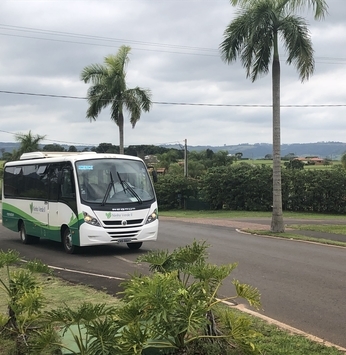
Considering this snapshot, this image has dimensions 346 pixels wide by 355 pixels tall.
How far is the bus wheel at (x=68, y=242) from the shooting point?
14.4 m

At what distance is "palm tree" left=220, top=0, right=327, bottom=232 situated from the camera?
19.3m

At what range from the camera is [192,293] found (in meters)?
4.48

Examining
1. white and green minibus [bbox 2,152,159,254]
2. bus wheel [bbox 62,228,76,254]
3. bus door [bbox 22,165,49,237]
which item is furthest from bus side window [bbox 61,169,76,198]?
bus door [bbox 22,165,49,237]

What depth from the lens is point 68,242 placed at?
14.6 metres

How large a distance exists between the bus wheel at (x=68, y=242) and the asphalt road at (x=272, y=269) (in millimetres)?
230

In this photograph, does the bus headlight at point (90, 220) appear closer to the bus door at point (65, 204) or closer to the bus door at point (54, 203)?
the bus door at point (65, 204)

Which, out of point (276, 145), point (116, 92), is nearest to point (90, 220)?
point (276, 145)

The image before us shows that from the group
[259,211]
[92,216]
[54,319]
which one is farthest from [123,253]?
[259,211]

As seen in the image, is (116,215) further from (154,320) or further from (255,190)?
(255,190)

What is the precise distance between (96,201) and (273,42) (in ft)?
33.8

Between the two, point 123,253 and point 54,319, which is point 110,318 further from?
point 123,253

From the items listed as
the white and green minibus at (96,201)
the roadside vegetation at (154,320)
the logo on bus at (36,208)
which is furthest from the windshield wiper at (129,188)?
the roadside vegetation at (154,320)

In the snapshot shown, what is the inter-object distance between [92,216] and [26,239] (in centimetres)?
489

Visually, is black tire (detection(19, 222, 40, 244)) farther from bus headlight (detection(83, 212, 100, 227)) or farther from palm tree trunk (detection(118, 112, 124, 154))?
palm tree trunk (detection(118, 112, 124, 154))
